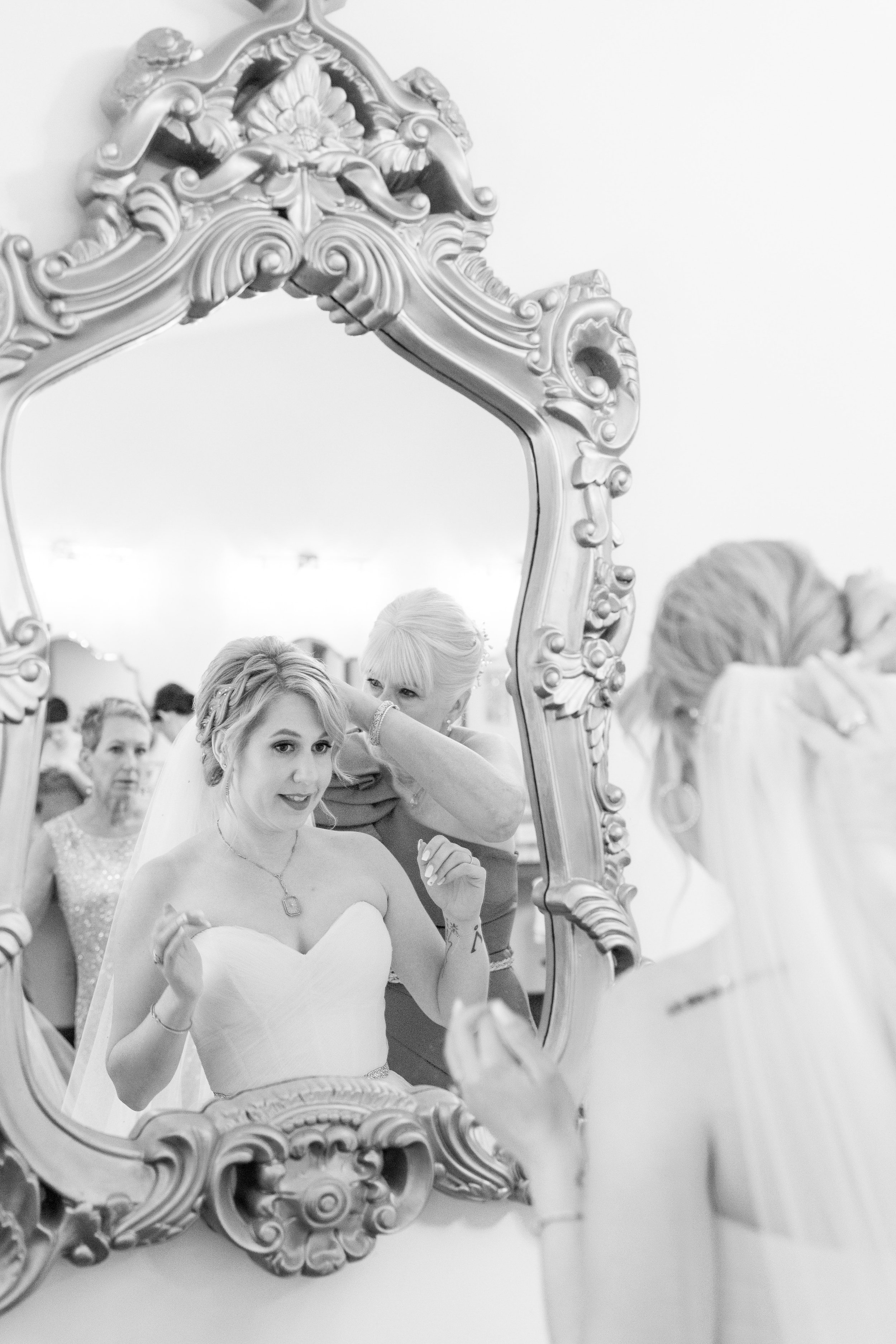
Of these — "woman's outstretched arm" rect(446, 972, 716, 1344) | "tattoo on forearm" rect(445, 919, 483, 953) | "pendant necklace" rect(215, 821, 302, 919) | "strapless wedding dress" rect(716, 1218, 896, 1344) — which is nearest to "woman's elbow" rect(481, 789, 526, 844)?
"tattoo on forearm" rect(445, 919, 483, 953)

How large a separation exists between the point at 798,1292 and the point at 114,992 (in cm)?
66

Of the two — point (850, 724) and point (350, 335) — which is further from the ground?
point (350, 335)

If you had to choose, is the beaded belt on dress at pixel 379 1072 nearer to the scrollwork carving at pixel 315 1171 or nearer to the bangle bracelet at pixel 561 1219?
the scrollwork carving at pixel 315 1171

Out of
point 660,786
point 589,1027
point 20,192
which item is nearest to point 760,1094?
point 660,786

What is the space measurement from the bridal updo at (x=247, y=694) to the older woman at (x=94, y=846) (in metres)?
0.06

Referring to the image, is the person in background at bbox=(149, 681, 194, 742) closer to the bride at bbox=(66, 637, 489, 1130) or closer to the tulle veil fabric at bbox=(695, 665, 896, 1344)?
the bride at bbox=(66, 637, 489, 1130)

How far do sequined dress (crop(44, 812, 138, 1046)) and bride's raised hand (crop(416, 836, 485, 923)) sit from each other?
308mm

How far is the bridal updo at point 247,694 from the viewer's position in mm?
1272

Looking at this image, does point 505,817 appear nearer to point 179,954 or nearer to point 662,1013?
point 179,954

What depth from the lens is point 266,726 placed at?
1288mm

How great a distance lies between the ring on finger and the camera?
931 millimetres

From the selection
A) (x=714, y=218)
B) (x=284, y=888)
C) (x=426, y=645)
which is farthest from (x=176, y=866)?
(x=714, y=218)

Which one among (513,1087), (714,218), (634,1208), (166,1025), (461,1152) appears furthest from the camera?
(714,218)

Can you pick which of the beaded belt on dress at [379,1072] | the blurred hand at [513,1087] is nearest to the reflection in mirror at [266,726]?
the beaded belt on dress at [379,1072]
